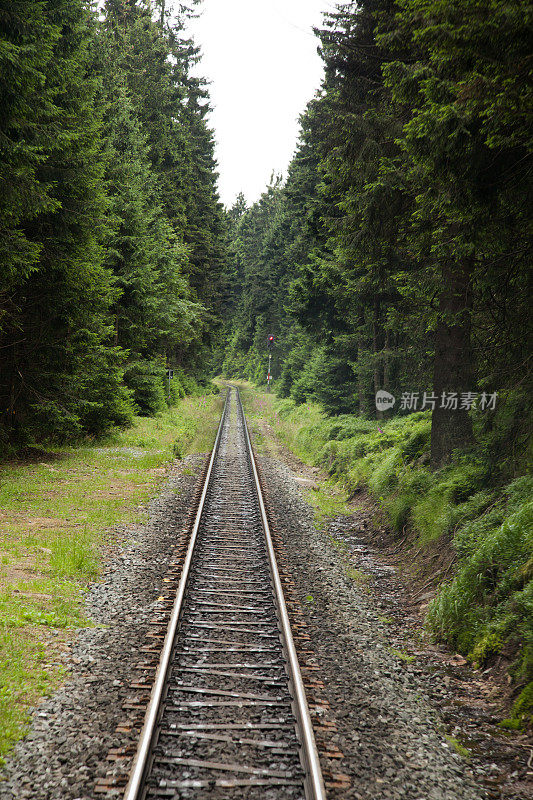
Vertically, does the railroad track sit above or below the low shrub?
below

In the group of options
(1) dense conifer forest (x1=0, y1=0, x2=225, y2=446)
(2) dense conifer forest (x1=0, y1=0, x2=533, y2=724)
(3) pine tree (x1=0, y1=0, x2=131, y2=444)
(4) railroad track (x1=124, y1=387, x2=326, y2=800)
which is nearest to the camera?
(4) railroad track (x1=124, y1=387, x2=326, y2=800)

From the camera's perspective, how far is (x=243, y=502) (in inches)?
478

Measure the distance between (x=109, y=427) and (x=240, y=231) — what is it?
6823 cm

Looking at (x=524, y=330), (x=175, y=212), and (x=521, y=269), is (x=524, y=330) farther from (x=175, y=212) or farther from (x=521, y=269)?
(x=175, y=212)

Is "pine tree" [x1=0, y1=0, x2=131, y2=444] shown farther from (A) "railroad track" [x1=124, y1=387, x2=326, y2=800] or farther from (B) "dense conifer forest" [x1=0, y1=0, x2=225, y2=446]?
(A) "railroad track" [x1=124, y1=387, x2=326, y2=800]

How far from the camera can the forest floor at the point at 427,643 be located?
4.27 meters

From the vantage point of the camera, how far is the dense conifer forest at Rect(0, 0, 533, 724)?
5.79 meters

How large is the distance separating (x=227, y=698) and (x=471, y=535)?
4.00 m

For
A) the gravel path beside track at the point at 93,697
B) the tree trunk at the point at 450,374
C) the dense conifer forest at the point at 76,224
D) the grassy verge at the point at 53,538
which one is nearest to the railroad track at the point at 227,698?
the gravel path beside track at the point at 93,697

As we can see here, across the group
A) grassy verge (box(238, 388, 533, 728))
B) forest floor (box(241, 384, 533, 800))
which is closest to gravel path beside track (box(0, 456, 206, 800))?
forest floor (box(241, 384, 533, 800))

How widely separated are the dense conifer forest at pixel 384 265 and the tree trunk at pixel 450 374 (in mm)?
38

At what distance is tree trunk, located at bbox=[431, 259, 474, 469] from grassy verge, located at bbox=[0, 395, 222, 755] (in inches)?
241

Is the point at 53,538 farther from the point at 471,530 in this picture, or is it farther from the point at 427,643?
the point at 471,530

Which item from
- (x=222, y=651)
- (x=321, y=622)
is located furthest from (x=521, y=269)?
(x=222, y=651)
